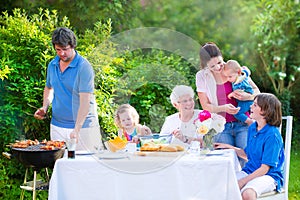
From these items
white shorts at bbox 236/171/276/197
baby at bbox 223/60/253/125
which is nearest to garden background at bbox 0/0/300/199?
baby at bbox 223/60/253/125

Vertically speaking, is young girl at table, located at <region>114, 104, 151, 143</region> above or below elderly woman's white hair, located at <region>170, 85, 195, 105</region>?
below

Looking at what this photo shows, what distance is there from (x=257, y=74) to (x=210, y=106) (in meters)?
3.97

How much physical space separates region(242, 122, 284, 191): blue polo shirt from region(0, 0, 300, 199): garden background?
51cm

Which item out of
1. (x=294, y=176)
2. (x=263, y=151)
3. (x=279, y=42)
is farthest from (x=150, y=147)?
(x=279, y=42)

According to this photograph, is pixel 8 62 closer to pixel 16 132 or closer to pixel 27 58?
pixel 27 58

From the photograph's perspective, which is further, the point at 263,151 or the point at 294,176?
the point at 294,176

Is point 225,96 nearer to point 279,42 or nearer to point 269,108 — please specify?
point 269,108

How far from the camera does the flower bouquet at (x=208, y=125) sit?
3.35 meters

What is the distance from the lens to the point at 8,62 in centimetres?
442

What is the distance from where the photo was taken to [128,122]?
342cm

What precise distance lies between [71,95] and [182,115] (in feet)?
2.62

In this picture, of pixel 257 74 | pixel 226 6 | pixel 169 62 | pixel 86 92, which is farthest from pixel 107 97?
pixel 257 74

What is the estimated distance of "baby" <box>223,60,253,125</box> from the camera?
148 inches

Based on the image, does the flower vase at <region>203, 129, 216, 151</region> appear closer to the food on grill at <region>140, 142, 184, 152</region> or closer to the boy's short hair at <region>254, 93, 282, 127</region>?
the food on grill at <region>140, 142, 184, 152</region>
